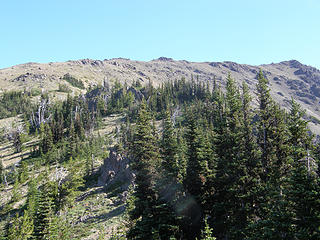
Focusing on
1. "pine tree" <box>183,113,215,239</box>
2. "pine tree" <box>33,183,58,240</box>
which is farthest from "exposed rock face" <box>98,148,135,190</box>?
"pine tree" <box>183,113,215,239</box>

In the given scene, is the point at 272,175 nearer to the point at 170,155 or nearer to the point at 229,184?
the point at 229,184

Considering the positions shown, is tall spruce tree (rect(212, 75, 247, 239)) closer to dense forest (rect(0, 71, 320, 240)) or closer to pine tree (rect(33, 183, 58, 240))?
dense forest (rect(0, 71, 320, 240))

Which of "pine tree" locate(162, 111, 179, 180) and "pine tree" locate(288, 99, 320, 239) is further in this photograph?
"pine tree" locate(162, 111, 179, 180)

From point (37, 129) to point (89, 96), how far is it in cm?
5697

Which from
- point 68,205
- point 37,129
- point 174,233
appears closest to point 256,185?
point 174,233

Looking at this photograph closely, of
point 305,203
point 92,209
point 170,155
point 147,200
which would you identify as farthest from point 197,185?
point 92,209

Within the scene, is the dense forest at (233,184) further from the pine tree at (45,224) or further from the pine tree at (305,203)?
the pine tree at (45,224)

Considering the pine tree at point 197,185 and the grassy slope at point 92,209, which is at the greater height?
the pine tree at point 197,185

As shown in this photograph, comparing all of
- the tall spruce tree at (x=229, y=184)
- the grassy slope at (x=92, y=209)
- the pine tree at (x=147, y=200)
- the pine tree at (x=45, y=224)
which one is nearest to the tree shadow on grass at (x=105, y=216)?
the grassy slope at (x=92, y=209)

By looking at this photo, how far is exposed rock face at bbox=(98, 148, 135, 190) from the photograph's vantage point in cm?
6004

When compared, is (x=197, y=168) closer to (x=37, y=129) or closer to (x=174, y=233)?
(x=174, y=233)

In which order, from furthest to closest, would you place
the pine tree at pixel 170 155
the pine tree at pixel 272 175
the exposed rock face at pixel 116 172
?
the exposed rock face at pixel 116 172
the pine tree at pixel 170 155
the pine tree at pixel 272 175

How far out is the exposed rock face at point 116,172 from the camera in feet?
197

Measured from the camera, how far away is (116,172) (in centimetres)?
6344
